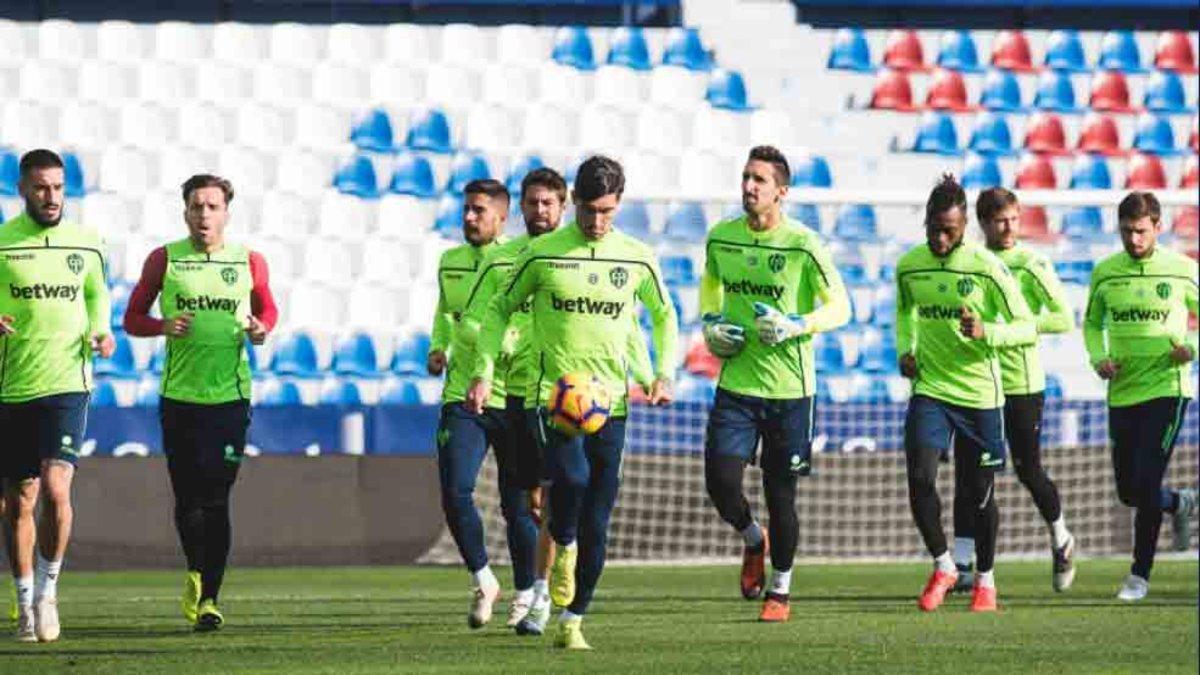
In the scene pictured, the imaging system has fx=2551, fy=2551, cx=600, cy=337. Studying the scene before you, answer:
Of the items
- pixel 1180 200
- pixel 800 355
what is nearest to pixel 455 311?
pixel 800 355

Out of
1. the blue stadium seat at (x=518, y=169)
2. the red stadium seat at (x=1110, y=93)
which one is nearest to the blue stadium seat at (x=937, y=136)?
the red stadium seat at (x=1110, y=93)

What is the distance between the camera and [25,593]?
1038 cm

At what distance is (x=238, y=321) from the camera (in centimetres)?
1111

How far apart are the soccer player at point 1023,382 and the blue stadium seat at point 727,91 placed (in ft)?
32.2

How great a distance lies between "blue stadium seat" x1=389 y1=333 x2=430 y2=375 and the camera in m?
20.9

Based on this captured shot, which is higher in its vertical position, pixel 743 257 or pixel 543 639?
pixel 743 257

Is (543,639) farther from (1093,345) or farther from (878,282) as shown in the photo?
(878,282)

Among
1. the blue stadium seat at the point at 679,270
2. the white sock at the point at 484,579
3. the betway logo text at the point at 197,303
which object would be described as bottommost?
the white sock at the point at 484,579

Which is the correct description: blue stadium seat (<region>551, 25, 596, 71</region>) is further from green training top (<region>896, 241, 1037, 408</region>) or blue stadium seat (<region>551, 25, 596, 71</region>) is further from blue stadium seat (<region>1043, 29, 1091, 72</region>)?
green training top (<region>896, 241, 1037, 408</region>)

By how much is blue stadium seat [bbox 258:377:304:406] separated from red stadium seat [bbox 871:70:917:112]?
650cm

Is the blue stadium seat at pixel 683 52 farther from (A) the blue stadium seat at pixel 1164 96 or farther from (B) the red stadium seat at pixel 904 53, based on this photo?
(A) the blue stadium seat at pixel 1164 96

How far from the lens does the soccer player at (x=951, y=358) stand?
1210 cm

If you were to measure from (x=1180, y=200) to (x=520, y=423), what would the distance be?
8515mm

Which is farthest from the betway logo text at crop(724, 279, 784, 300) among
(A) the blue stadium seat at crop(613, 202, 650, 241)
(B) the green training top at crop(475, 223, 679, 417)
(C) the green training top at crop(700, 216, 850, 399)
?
(A) the blue stadium seat at crop(613, 202, 650, 241)
